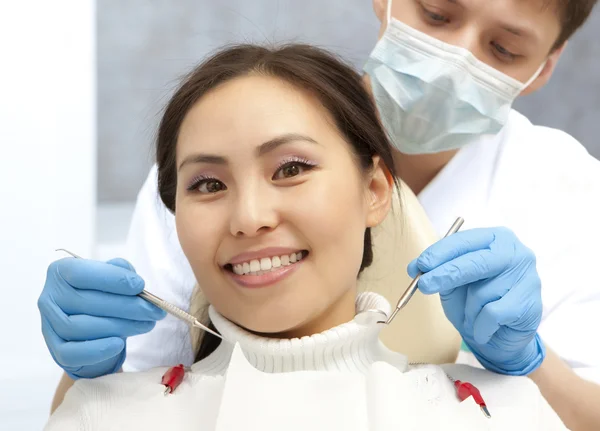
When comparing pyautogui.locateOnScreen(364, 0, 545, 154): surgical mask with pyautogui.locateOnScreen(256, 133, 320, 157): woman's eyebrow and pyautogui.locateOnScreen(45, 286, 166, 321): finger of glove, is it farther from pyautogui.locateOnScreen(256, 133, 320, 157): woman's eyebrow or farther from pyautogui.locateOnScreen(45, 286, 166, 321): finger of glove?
pyautogui.locateOnScreen(45, 286, 166, 321): finger of glove

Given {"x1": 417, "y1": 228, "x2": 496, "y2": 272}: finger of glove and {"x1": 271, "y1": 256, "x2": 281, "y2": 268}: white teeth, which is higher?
{"x1": 417, "y1": 228, "x2": 496, "y2": 272}: finger of glove

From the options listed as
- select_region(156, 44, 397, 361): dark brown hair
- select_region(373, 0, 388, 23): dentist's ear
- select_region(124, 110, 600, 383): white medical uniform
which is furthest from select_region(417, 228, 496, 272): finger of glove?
select_region(373, 0, 388, 23): dentist's ear

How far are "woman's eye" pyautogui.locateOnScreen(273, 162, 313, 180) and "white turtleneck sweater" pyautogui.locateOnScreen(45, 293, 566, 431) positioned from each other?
296 millimetres

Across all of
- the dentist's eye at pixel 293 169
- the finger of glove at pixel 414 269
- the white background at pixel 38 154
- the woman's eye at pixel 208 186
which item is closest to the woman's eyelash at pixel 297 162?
the dentist's eye at pixel 293 169

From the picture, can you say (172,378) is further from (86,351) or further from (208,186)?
(208,186)

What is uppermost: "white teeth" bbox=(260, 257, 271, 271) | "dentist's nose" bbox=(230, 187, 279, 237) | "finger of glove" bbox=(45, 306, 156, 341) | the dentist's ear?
the dentist's ear

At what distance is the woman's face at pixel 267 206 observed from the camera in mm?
1313

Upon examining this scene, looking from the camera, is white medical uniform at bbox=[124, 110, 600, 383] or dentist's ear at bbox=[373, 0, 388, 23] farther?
dentist's ear at bbox=[373, 0, 388, 23]

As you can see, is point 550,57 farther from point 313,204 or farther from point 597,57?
point 597,57

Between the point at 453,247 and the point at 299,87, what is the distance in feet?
1.39

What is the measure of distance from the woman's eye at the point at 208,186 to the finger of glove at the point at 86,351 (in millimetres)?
326

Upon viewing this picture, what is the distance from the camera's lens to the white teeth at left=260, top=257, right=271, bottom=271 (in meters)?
1.32

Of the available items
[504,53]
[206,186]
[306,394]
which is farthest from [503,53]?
[306,394]

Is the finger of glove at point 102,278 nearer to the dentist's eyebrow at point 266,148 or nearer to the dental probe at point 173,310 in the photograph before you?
the dental probe at point 173,310
